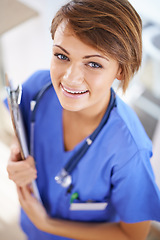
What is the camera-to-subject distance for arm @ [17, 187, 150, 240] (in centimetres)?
89

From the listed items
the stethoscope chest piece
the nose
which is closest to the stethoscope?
the stethoscope chest piece

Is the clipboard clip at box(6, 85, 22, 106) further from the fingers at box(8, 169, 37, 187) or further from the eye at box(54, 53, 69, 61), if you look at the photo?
the fingers at box(8, 169, 37, 187)

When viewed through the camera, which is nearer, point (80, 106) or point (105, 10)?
point (105, 10)

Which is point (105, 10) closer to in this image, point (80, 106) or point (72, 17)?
point (72, 17)

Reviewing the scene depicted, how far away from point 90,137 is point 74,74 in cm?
27

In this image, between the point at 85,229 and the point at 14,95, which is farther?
the point at 85,229

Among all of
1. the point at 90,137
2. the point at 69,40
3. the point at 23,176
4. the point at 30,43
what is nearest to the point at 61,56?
the point at 69,40

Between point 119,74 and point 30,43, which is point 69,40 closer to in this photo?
point 119,74

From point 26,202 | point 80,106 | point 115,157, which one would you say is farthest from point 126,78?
point 26,202

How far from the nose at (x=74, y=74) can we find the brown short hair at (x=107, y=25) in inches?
2.3

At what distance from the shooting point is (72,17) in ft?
1.97

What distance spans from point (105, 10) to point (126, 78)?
18 cm

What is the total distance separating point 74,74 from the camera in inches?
24.3

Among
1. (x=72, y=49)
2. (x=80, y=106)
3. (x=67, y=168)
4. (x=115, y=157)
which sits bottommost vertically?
(x=67, y=168)
